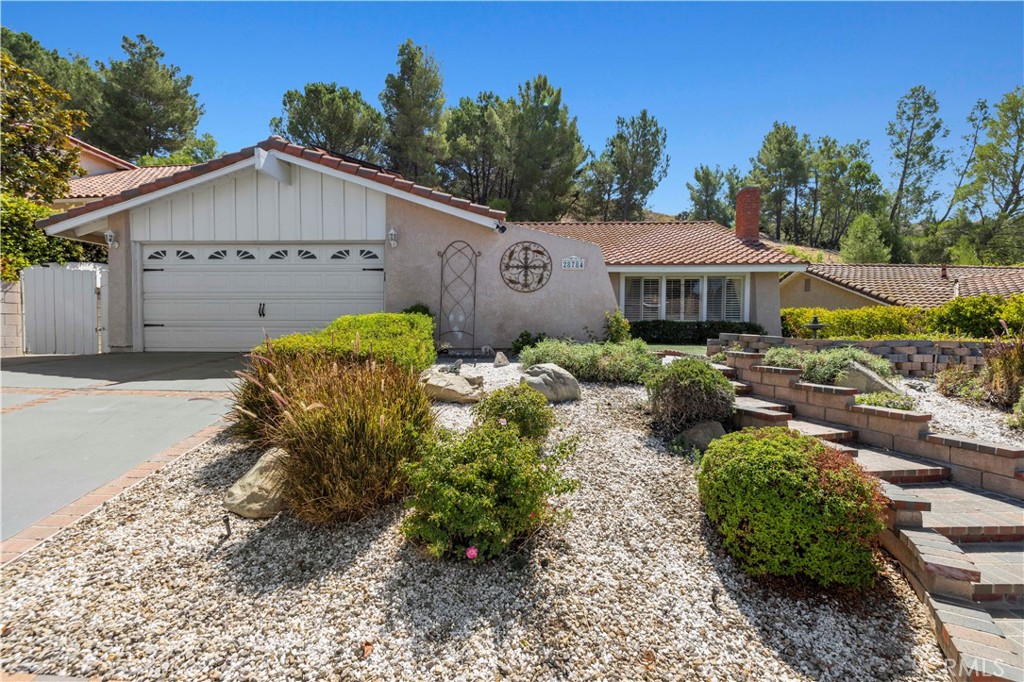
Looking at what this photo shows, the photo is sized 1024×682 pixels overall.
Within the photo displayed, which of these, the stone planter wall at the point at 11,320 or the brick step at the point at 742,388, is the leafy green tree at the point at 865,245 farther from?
the stone planter wall at the point at 11,320

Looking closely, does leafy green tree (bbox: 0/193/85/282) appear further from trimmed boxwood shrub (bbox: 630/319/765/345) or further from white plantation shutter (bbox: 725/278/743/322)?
white plantation shutter (bbox: 725/278/743/322)

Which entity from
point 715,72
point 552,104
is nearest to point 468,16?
point 715,72

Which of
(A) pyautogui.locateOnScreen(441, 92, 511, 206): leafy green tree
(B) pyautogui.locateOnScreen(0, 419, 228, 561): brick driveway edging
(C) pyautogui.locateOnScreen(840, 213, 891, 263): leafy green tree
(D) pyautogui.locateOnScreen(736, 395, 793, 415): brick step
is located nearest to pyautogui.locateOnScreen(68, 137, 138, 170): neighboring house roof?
(A) pyautogui.locateOnScreen(441, 92, 511, 206): leafy green tree

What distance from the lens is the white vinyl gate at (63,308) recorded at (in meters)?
10.4

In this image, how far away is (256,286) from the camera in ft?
34.2

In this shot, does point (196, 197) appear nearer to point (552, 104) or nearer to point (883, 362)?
point (883, 362)

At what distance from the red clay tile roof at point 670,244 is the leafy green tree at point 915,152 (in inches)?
997

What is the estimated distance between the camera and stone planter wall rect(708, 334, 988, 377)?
21.2 ft

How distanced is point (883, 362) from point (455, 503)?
19.3 ft

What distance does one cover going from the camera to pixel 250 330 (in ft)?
34.7

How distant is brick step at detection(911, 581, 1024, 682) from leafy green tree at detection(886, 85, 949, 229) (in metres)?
39.9

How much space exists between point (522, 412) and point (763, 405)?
2.73 m

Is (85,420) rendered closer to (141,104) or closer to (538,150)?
(538,150)

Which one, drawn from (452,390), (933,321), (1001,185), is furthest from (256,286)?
(1001,185)
